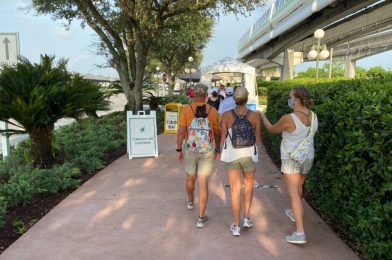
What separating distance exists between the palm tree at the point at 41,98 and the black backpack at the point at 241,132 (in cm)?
363

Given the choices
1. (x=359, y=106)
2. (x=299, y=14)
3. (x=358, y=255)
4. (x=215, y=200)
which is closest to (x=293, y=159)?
(x=359, y=106)

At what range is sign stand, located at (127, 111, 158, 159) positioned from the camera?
332 inches

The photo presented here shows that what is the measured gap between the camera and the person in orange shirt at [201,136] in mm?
4449

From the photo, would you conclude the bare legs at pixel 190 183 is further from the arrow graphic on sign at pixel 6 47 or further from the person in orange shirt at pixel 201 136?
the arrow graphic on sign at pixel 6 47

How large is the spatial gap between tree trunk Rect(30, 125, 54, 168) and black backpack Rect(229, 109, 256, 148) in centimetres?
422

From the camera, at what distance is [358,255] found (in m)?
3.78

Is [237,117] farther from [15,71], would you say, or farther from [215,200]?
[15,71]

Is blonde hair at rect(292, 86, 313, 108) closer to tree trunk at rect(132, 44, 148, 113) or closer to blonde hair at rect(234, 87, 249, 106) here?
blonde hair at rect(234, 87, 249, 106)

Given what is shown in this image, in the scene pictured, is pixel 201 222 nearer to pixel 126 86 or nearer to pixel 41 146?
pixel 41 146

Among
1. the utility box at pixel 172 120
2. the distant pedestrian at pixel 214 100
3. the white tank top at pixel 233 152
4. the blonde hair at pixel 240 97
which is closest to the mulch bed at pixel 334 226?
the white tank top at pixel 233 152

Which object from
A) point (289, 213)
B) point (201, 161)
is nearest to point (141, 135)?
point (201, 161)

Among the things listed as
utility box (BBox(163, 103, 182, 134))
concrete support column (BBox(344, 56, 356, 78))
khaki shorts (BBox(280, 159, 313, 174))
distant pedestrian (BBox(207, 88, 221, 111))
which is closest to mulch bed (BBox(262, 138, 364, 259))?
khaki shorts (BBox(280, 159, 313, 174))

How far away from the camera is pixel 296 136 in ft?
12.9

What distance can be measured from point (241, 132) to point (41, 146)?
4.32 m
